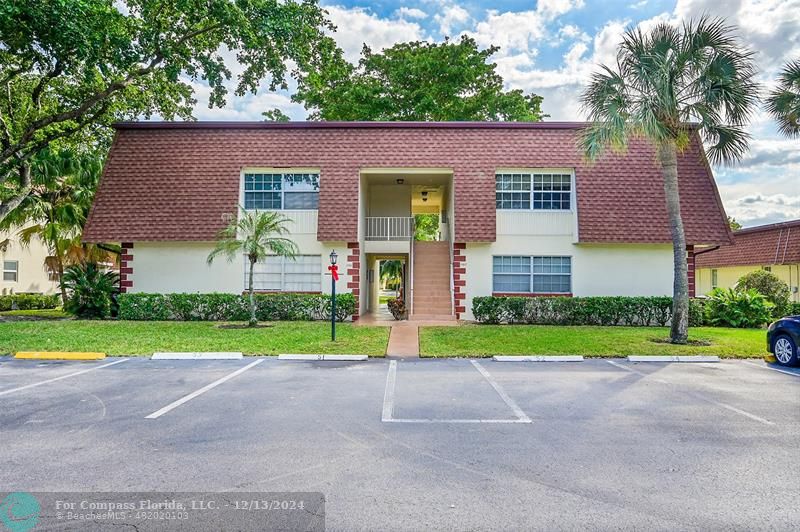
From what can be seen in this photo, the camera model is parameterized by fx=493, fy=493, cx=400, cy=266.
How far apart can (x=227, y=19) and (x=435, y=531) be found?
16650 millimetres

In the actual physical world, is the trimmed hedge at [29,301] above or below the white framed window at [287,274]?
below

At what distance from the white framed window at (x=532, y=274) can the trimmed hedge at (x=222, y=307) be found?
5.62 meters

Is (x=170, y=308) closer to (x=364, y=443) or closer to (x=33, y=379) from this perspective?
(x=33, y=379)

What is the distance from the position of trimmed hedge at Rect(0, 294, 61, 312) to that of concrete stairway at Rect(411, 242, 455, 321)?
2038 cm

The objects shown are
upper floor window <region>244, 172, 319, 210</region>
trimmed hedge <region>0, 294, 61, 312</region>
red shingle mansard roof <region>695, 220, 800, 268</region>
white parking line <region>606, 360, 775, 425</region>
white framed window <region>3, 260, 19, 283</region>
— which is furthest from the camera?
white framed window <region>3, 260, 19, 283</region>

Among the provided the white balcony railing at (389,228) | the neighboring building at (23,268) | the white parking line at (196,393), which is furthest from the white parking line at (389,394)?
the neighboring building at (23,268)

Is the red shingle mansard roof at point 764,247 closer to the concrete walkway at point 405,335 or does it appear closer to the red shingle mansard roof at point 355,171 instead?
the red shingle mansard roof at point 355,171

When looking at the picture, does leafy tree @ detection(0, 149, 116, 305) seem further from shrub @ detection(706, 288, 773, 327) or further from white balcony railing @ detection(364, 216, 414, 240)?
shrub @ detection(706, 288, 773, 327)

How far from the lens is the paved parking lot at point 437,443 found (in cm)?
393

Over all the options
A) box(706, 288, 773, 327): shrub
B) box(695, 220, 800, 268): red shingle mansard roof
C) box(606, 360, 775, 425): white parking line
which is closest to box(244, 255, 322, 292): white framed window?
box(606, 360, 775, 425): white parking line

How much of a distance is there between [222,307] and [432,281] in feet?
25.8

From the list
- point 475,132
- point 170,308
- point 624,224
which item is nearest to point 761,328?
point 624,224

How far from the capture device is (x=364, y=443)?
5.38 meters

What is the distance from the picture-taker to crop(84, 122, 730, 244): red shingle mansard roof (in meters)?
17.9
